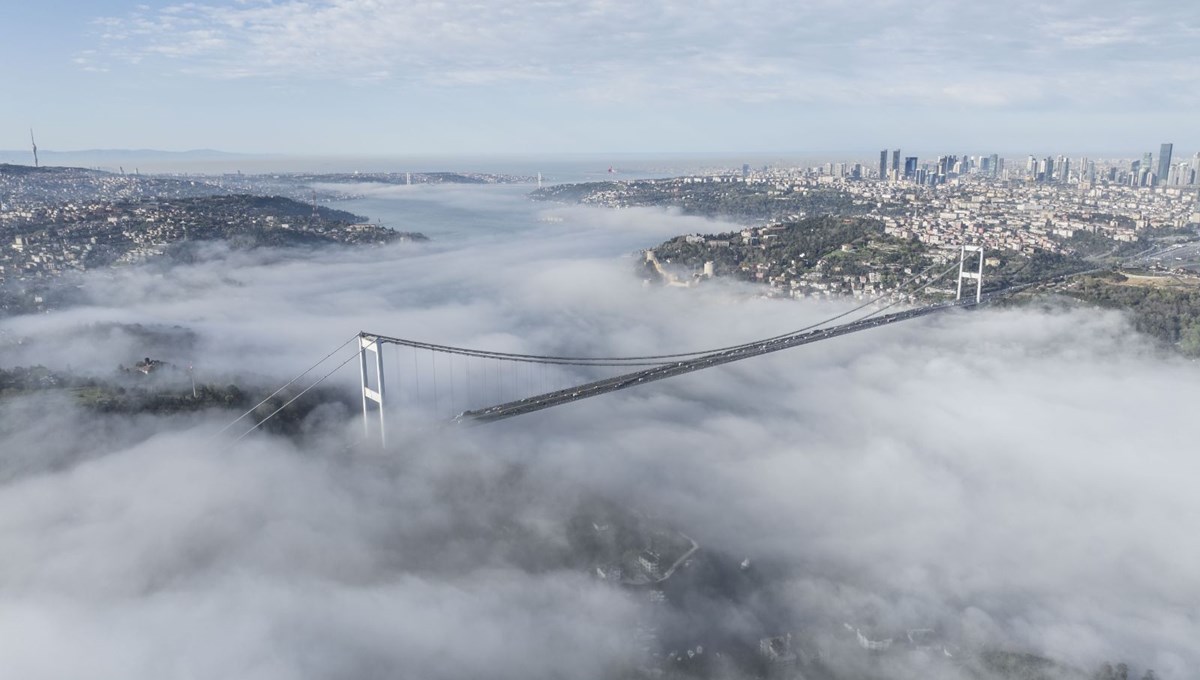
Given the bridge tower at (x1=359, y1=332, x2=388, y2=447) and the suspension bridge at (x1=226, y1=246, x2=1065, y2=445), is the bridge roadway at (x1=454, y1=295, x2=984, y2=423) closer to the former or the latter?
the suspension bridge at (x1=226, y1=246, x2=1065, y2=445)

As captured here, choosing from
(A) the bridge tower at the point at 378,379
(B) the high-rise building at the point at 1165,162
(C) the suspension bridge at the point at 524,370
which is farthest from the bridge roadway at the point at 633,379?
(B) the high-rise building at the point at 1165,162

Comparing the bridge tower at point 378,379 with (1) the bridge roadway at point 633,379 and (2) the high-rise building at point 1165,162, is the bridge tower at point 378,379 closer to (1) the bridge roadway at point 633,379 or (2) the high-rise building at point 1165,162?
(1) the bridge roadway at point 633,379

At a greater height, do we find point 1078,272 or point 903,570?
point 1078,272

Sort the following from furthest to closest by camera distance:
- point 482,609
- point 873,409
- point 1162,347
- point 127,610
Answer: point 1162,347 < point 873,409 < point 482,609 < point 127,610

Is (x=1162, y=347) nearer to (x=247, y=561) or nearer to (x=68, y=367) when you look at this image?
(x=247, y=561)

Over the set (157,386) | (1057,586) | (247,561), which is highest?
(157,386)

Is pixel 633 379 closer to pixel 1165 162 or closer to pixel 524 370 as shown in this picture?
pixel 524 370

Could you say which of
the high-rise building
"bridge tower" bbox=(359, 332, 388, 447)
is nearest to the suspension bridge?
"bridge tower" bbox=(359, 332, 388, 447)

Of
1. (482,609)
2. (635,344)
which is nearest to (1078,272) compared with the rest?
(635,344)
